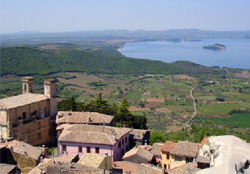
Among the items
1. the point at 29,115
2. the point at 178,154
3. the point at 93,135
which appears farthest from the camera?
the point at 29,115

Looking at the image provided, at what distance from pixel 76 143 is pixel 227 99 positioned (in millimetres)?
60223

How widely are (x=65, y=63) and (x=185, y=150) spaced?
9283cm

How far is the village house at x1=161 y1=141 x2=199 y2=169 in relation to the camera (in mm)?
20922

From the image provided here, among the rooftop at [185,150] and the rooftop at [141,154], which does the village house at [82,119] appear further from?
the rooftop at [185,150]

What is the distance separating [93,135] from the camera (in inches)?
897

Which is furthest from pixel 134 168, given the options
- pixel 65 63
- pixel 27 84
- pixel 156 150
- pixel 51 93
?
pixel 65 63

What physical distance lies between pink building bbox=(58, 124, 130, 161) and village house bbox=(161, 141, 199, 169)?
3.19 m

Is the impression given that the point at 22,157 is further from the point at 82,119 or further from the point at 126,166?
the point at 82,119

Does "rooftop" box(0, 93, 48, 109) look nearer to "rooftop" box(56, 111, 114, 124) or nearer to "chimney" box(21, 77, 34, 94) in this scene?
"rooftop" box(56, 111, 114, 124)

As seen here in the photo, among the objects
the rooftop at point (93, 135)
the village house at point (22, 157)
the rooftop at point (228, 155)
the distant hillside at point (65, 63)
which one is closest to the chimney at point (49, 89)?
the rooftop at point (93, 135)

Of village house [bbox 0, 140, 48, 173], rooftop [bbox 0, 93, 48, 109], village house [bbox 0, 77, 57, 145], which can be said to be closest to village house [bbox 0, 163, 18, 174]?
village house [bbox 0, 140, 48, 173]

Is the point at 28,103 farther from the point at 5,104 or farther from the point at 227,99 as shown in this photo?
the point at 227,99

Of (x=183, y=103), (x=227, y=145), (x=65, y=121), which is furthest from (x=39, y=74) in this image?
(x=227, y=145)

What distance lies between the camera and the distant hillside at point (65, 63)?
282 ft
